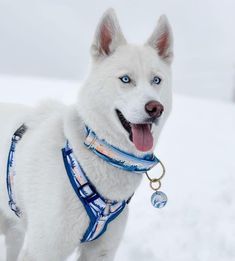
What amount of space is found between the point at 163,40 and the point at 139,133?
818 mm

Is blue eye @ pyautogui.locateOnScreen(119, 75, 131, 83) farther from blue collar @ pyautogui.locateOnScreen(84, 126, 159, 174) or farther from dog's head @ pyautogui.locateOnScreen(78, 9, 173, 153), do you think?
blue collar @ pyautogui.locateOnScreen(84, 126, 159, 174)

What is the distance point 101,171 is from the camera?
289 cm

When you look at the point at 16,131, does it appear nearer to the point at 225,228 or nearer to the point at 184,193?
the point at 225,228

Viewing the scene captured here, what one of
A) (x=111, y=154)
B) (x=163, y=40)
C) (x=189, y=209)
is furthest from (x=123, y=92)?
(x=189, y=209)

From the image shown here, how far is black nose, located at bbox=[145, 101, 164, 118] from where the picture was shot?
8.63 feet

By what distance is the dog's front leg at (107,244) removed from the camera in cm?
301

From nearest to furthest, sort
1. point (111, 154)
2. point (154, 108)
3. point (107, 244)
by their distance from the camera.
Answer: point (154, 108)
point (111, 154)
point (107, 244)

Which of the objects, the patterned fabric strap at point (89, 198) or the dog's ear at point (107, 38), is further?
the dog's ear at point (107, 38)

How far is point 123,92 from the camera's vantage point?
2799 mm

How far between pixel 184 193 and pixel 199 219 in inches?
32.0

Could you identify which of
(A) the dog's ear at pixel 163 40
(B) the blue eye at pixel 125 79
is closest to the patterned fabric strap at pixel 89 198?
(B) the blue eye at pixel 125 79

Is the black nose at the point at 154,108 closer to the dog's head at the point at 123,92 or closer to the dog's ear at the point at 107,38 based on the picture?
the dog's head at the point at 123,92

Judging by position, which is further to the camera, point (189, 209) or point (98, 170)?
point (189, 209)

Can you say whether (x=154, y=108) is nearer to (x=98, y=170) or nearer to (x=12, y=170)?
(x=98, y=170)
